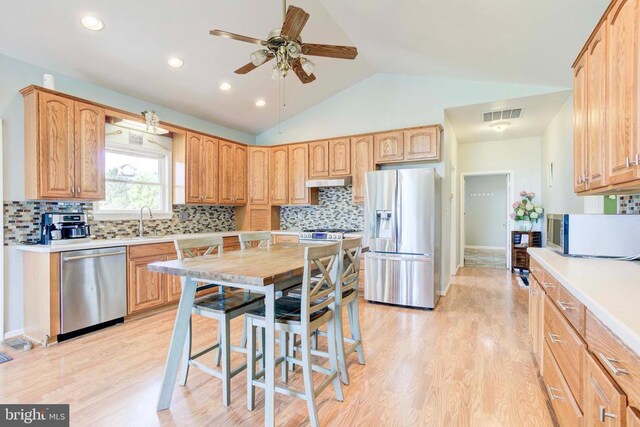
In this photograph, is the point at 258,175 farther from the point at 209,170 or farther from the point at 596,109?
the point at 596,109

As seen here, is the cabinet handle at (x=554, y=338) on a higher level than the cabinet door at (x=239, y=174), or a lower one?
lower

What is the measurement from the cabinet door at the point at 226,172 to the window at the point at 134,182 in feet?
2.42

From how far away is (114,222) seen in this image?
12.3 ft

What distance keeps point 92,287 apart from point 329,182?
310 centimetres

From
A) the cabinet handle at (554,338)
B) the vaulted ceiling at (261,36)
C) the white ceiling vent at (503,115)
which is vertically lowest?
the cabinet handle at (554,338)

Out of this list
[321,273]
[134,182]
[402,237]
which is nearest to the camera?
[321,273]

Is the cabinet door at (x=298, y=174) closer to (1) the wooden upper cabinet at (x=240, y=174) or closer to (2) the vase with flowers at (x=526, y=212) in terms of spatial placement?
(1) the wooden upper cabinet at (x=240, y=174)

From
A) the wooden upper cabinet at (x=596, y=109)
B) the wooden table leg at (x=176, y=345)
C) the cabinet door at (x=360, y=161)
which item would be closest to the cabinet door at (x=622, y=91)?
the wooden upper cabinet at (x=596, y=109)

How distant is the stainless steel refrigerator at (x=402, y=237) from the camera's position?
3.78 meters

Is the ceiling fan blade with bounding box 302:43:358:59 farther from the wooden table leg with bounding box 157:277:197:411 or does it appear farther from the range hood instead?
the range hood

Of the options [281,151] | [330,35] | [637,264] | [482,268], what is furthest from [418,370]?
[482,268]

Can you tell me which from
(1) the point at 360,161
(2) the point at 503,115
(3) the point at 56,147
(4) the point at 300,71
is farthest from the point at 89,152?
(2) the point at 503,115

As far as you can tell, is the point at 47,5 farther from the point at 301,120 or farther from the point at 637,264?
the point at 637,264

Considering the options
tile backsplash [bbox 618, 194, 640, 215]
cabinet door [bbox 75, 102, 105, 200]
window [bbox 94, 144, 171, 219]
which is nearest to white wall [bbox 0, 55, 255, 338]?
cabinet door [bbox 75, 102, 105, 200]
